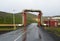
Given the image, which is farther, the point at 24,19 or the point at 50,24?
the point at 24,19

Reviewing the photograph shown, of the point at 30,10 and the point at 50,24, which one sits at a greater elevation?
the point at 30,10

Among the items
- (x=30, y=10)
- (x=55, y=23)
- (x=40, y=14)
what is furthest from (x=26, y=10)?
(x=55, y=23)

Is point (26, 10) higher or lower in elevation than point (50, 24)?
higher

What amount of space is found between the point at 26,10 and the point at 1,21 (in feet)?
45.0

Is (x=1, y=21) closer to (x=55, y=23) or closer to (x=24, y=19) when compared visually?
(x=24, y=19)

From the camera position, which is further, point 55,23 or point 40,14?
point 40,14

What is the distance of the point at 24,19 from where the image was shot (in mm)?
81188

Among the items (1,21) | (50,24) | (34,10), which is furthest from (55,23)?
(1,21)

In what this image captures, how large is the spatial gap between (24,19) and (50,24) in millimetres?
11666

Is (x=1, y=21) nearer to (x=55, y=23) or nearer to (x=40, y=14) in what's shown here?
(x=40, y=14)

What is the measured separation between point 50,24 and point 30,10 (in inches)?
352

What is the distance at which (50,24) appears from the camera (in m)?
74.9

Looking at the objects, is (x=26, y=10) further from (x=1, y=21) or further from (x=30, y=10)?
(x=1, y=21)

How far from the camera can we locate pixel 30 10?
7538 cm
